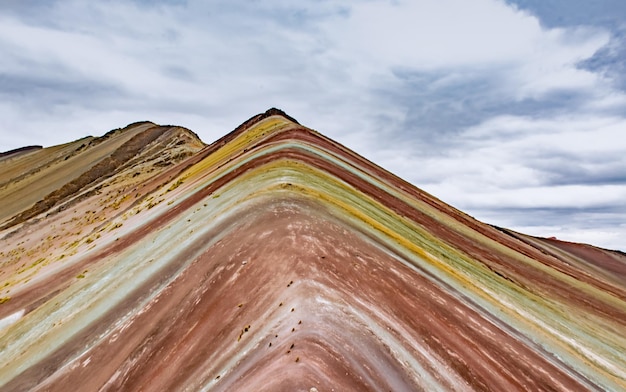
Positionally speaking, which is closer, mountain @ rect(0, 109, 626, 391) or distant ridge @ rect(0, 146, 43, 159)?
mountain @ rect(0, 109, 626, 391)

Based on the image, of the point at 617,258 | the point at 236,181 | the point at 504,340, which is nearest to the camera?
the point at 504,340

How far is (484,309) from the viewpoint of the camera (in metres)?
17.9

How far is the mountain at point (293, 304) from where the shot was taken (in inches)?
397

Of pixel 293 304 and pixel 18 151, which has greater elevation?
pixel 18 151

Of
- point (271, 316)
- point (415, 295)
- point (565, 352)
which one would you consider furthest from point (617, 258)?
point (271, 316)

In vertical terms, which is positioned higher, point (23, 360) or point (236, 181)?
point (236, 181)

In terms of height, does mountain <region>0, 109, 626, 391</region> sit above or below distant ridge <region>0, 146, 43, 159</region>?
below

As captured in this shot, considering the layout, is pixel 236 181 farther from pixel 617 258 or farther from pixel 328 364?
pixel 617 258

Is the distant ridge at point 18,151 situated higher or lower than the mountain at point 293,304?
higher

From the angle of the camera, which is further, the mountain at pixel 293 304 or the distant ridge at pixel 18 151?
the distant ridge at pixel 18 151

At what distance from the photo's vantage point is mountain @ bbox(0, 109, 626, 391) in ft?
33.1

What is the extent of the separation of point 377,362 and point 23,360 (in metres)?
12.8

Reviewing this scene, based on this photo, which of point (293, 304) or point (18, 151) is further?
point (18, 151)

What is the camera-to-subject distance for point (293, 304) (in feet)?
35.6
